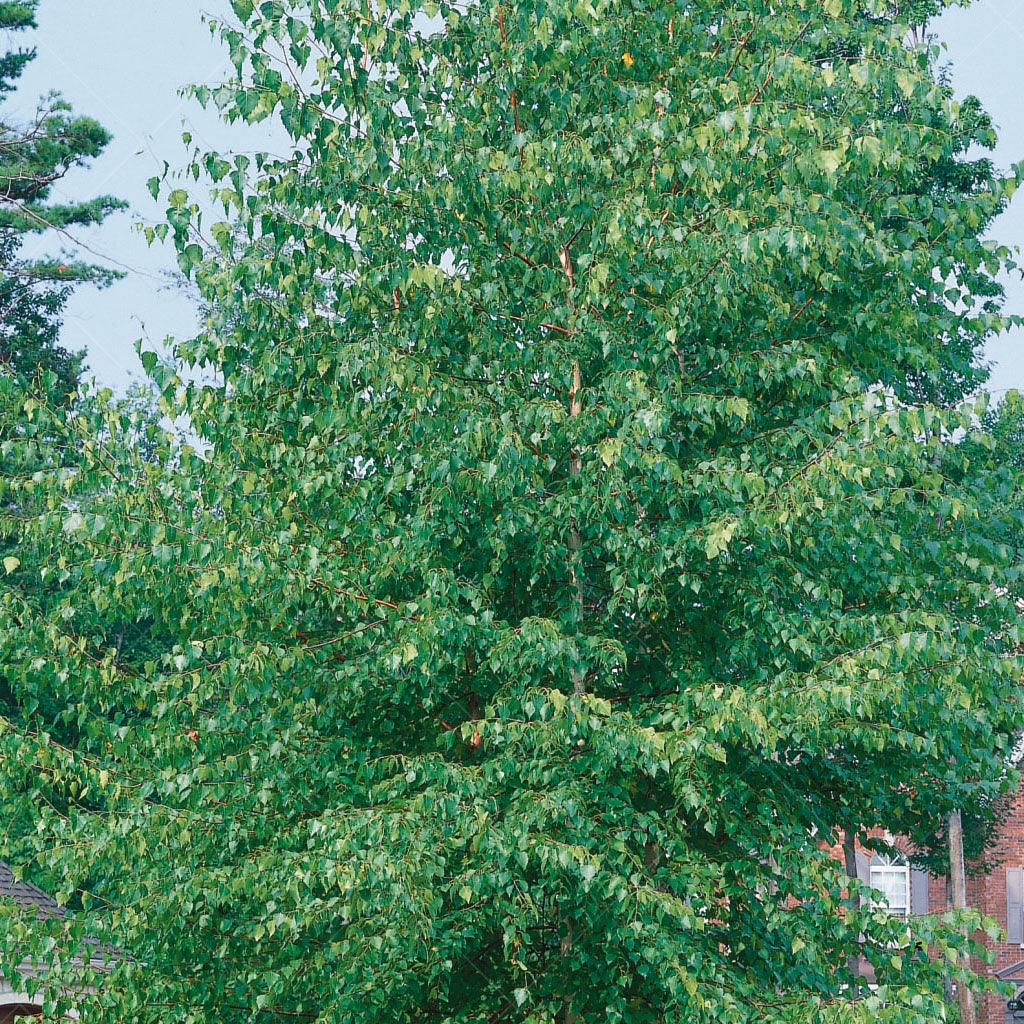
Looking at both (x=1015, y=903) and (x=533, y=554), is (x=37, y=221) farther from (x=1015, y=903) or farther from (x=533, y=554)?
(x=1015, y=903)

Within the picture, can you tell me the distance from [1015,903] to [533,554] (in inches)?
1200

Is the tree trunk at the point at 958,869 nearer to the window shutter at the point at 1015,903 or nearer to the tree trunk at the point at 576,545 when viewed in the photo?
the window shutter at the point at 1015,903

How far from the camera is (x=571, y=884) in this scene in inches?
304

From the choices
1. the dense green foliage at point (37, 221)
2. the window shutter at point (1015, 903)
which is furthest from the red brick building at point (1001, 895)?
the dense green foliage at point (37, 221)

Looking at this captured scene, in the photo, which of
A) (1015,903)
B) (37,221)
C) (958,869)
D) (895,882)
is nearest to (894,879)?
(895,882)

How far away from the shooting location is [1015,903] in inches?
1355

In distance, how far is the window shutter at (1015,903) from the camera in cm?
3438

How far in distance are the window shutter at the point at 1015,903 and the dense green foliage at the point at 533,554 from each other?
2815 centimetres

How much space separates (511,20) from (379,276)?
87.3 inches

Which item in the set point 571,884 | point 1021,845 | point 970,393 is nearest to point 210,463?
point 571,884

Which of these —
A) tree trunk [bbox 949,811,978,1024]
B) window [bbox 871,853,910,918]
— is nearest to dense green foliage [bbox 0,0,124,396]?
tree trunk [bbox 949,811,978,1024]

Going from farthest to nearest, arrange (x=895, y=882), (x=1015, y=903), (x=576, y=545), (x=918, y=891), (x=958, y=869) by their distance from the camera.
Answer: (x=895, y=882)
(x=918, y=891)
(x=1015, y=903)
(x=958, y=869)
(x=576, y=545)

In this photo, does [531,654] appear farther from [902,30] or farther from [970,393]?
[970,393]

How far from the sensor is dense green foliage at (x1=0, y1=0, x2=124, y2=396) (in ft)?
91.0
